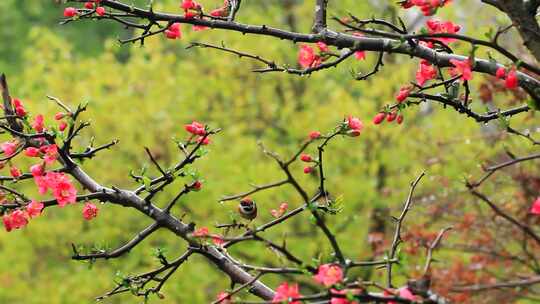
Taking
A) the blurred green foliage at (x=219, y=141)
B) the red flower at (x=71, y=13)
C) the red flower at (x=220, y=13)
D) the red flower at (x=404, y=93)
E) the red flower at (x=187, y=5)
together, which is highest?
the blurred green foliage at (x=219, y=141)

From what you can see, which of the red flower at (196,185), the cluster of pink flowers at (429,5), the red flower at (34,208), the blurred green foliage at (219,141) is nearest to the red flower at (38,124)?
the red flower at (34,208)

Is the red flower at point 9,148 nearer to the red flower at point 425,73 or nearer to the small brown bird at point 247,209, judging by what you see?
the small brown bird at point 247,209

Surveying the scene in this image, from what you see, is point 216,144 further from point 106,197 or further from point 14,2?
point 14,2

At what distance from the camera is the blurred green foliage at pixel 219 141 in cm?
1097

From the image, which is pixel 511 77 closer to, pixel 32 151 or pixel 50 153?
pixel 50 153

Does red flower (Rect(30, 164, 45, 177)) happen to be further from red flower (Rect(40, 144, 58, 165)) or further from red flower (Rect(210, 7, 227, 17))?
red flower (Rect(210, 7, 227, 17))

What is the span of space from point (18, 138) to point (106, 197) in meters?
0.47

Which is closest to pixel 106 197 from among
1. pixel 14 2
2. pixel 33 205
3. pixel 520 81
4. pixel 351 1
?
pixel 33 205

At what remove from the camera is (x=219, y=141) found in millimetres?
11805

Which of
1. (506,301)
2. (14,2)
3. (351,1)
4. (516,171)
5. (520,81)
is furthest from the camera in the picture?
(14,2)

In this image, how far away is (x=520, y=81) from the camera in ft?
9.95

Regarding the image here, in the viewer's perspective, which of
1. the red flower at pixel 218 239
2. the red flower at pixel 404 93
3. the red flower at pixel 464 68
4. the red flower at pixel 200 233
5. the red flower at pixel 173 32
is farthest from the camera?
the red flower at pixel 173 32

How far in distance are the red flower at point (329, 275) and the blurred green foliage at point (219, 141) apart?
7571 mm

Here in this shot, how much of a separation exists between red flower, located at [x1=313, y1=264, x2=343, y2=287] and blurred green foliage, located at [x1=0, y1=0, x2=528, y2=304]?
24.8 feet
